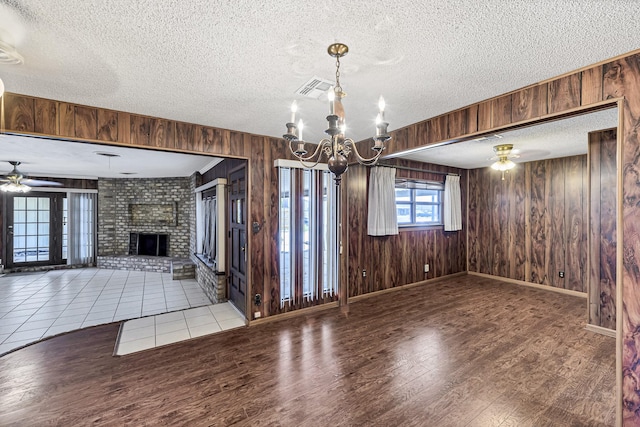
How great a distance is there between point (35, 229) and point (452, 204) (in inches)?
407

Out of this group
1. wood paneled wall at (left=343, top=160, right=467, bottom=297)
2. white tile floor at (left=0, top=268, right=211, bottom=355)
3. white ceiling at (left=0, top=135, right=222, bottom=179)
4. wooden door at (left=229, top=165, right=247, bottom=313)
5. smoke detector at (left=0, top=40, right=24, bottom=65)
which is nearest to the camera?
smoke detector at (left=0, top=40, right=24, bottom=65)

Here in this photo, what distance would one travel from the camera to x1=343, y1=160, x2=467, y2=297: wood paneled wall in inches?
182

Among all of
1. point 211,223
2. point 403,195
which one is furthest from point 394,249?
point 211,223

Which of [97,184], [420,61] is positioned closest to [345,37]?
[420,61]

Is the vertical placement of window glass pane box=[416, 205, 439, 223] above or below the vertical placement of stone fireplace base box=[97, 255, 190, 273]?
above

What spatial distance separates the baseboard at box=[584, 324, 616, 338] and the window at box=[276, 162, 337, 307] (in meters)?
3.25

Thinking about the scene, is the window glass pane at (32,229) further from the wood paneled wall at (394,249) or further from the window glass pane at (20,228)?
the wood paneled wall at (394,249)

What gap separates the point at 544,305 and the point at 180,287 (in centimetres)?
647

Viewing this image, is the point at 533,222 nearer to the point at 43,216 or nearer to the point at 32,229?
the point at 43,216

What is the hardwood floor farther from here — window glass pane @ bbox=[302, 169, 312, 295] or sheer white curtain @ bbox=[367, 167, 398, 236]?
sheer white curtain @ bbox=[367, 167, 398, 236]

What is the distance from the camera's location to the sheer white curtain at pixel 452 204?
19.4 ft

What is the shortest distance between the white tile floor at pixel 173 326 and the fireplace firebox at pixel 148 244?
4.09 meters

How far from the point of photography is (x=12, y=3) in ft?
4.27

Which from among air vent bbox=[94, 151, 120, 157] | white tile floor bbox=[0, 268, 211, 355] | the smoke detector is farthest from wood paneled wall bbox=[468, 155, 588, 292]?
air vent bbox=[94, 151, 120, 157]
